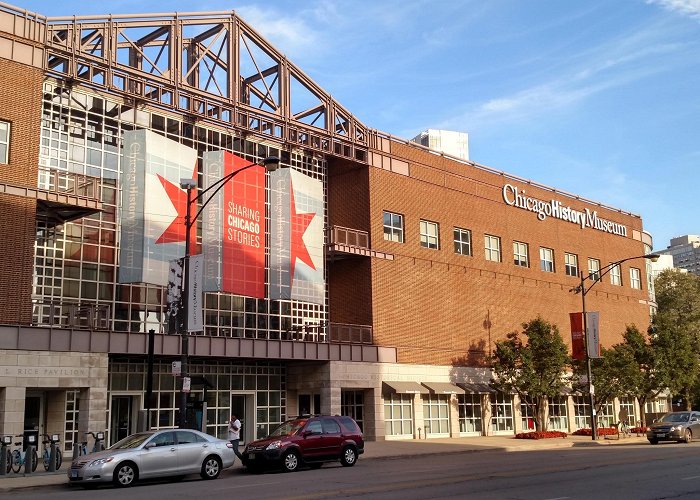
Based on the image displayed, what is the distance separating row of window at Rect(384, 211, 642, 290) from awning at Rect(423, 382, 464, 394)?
25.8ft

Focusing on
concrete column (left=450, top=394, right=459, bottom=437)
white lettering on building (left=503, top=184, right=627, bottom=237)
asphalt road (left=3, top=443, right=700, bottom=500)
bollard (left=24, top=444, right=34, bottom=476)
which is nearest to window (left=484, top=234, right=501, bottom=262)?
white lettering on building (left=503, top=184, right=627, bottom=237)

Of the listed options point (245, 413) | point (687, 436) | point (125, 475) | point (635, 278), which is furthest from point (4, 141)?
point (635, 278)

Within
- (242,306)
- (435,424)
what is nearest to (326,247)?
(242,306)

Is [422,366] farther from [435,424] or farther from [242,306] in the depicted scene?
[242,306]

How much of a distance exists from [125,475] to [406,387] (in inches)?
873

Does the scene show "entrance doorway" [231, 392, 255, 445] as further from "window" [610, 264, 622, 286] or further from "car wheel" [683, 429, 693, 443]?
"window" [610, 264, 622, 286]

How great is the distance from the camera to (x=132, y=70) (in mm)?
32906

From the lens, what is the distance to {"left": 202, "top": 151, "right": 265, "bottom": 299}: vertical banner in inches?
1309

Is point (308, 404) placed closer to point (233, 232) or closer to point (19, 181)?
point (233, 232)

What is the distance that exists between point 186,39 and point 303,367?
56.8ft

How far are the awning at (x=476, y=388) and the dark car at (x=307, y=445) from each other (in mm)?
19346

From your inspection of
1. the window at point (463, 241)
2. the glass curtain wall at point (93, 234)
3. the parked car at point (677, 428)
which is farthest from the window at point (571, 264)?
the glass curtain wall at point (93, 234)

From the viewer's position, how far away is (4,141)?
28.2m

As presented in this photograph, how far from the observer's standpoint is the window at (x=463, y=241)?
153ft
